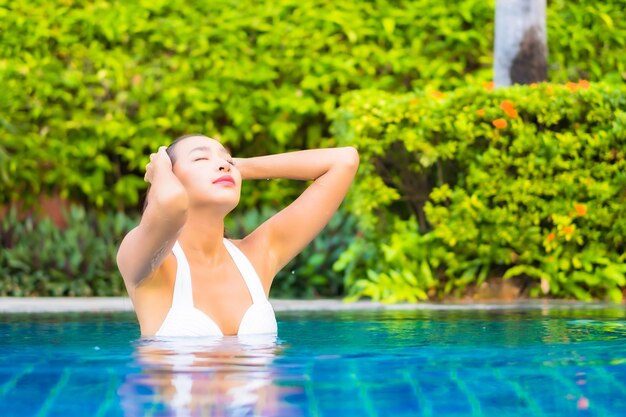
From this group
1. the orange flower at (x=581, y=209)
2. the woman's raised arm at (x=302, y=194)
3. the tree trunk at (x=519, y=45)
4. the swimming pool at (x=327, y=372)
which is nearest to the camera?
the swimming pool at (x=327, y=372)

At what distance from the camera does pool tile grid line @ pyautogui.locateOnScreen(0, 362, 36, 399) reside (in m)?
4.21

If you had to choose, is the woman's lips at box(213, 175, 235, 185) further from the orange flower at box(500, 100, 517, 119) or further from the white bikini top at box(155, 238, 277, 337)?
the orange flower at box(500, 100, 517, 119)

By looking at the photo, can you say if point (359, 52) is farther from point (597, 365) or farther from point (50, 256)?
point (597, 365)

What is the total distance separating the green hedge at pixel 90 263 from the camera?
1057 cm

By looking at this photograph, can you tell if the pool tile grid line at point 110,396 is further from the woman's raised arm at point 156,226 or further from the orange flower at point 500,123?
the orange flower at point 500,123

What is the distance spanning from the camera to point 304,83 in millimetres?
11258

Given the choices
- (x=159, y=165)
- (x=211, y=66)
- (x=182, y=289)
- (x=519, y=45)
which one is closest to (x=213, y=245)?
(x=182, y=289)

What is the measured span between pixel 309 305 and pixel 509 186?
182 cm

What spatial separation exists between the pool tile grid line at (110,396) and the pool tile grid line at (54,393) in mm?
158

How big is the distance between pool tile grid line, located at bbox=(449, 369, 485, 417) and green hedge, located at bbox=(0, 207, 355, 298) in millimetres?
5914

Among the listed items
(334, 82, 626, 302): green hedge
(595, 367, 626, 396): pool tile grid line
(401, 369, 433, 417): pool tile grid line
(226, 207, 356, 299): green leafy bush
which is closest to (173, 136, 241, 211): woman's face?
(401, 369, 433, 417): pool tile grid line

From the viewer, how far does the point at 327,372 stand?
4648mm

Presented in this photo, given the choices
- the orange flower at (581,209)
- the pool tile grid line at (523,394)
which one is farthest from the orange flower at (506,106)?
the pool tile grid line at (523,394)

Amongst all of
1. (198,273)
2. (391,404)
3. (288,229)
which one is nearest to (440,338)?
(288,229)
